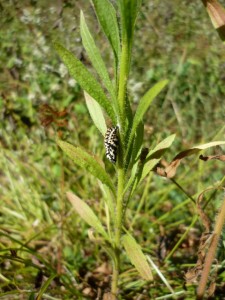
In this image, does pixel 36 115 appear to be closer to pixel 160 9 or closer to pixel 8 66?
pixel 8 66

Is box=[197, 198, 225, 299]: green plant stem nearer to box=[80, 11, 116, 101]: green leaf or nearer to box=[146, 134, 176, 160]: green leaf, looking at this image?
box=[146, 134, 176, 160]: green leaf

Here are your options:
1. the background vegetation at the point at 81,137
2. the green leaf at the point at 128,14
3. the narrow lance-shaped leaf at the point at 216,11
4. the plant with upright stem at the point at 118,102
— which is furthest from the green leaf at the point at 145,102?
the background vegetation at the point at 81,137

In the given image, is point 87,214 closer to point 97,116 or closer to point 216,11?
point 97,116

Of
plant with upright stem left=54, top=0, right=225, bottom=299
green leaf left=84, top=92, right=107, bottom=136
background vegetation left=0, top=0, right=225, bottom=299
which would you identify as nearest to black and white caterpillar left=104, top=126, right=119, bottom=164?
plant with upright stem left=54, top=0, right=225, bottom=299

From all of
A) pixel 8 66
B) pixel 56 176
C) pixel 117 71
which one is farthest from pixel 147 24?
pixel 117 71

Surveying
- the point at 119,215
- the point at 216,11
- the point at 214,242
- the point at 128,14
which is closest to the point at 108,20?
the point at 128,14
